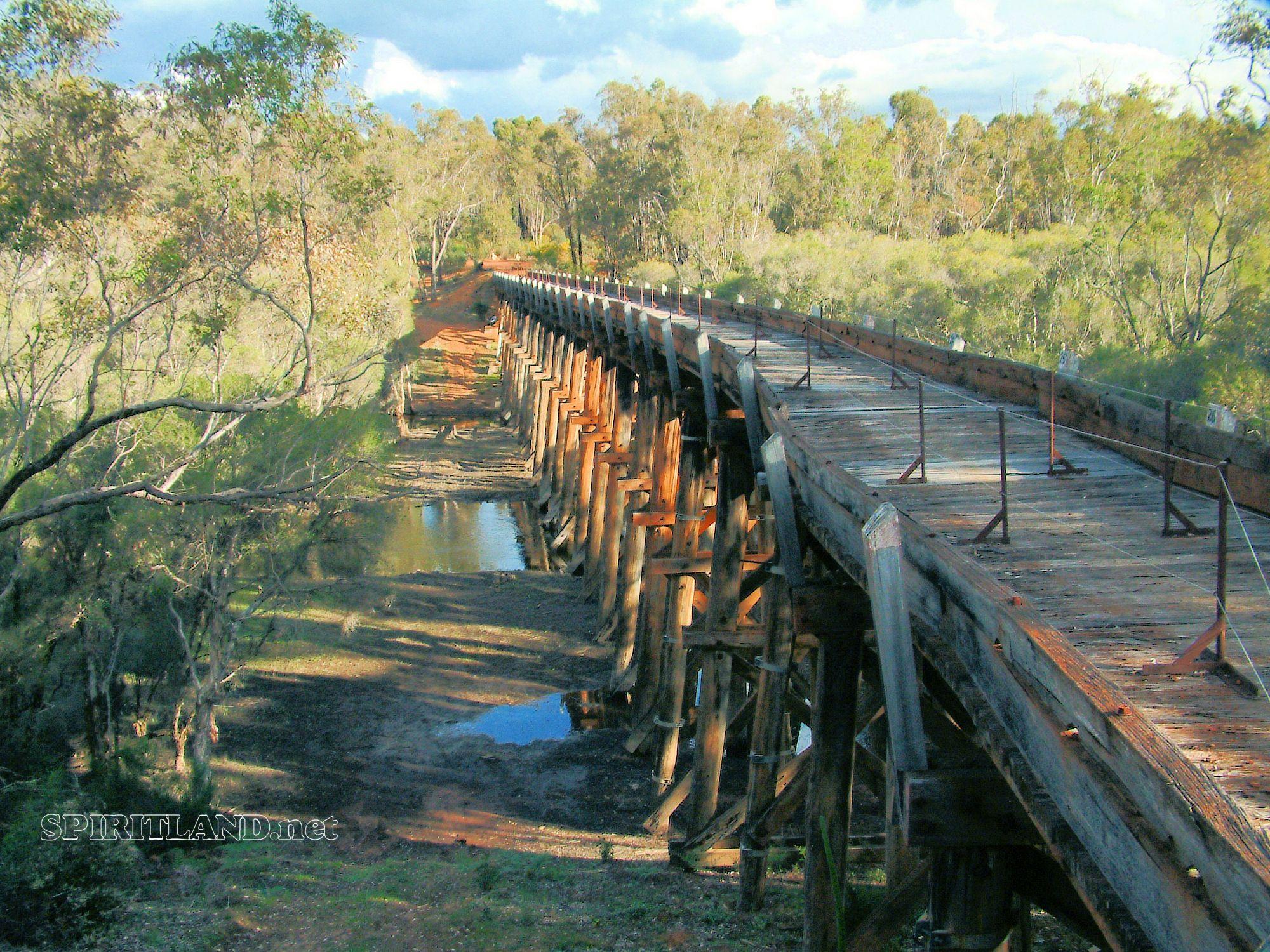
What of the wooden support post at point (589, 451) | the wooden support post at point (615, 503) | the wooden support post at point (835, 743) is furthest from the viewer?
the wooden support post at point (589, 451)

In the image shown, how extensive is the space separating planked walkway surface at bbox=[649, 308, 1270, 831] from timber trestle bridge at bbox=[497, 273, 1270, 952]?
15mm

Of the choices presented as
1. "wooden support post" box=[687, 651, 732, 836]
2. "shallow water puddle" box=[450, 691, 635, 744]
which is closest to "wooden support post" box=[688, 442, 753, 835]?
"wooden support post" box=[687, 651, 732, 836]

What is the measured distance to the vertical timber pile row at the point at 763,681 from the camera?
3113 millimetres

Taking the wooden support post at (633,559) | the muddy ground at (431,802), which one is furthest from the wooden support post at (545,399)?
the wooden support post at (633,559)

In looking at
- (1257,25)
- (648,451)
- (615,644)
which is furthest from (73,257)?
(1257,25)

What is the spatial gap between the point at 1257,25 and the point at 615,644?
43.2 ft

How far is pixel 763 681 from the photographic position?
21.9ft

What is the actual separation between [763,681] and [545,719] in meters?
6.64

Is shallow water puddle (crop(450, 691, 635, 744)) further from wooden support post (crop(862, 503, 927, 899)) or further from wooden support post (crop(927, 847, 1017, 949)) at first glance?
wooden support post (crop(862, 503, 927, 899))

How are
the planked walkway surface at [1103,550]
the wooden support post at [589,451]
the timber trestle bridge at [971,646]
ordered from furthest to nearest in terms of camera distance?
the wooden support post at [589,451], the planked walkway surface at [1103,550], the timber trestle bridge at [971,646]

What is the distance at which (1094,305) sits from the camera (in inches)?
871

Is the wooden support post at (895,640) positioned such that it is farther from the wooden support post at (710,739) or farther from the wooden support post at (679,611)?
the wooden support post at (679,611)

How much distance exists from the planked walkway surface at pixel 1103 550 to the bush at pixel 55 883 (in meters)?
6.08

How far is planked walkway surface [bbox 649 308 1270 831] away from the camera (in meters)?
2.58
